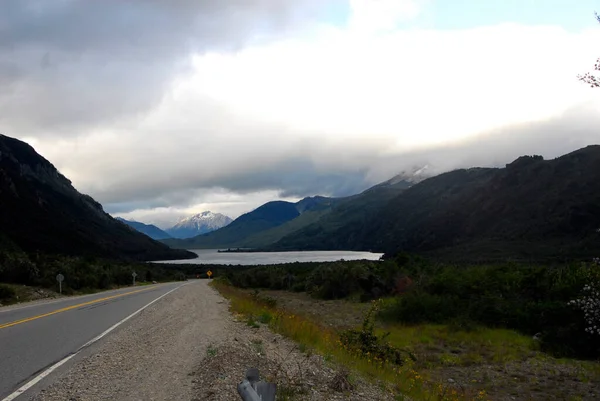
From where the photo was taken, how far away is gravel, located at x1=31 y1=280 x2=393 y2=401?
782 centimetres

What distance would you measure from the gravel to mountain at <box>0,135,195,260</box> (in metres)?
66.2

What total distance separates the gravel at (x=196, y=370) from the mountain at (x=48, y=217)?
6618 cm

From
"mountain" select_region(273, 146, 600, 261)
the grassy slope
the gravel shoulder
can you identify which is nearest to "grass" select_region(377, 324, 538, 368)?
the grassy slope

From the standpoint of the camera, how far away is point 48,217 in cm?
11375

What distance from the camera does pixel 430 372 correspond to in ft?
52.5

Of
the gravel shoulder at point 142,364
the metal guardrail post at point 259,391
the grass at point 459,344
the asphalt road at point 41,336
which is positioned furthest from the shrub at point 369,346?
the metal guardrail post at point 259,391

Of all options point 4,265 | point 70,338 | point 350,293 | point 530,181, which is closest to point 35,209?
point 4,265

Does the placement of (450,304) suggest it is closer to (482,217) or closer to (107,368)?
(107,368)

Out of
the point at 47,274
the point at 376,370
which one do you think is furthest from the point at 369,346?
the point at 47,274

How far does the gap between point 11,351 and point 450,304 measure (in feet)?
71.7

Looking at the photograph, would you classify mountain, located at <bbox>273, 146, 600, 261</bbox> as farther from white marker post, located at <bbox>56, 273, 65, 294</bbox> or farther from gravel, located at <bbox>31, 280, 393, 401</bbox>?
gravel, located at <bbox>31, 280, 393, 401</bbox>

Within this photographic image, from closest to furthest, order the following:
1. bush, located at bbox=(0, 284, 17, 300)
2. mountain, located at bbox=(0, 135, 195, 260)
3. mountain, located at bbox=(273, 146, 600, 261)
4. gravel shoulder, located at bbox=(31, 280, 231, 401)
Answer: gravel shoulder, located at bbox=(31, 280, 231, 401) < bush, located at bbox=(0, 284, 17, 300) < mountain, located at bbox=(0, 135, 195, 260) < mountain, located at bbox=(273, 146, 600, 261)

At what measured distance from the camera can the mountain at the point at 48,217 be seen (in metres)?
97.2

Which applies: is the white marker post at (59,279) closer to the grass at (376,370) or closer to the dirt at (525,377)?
the grass at (376,370)
